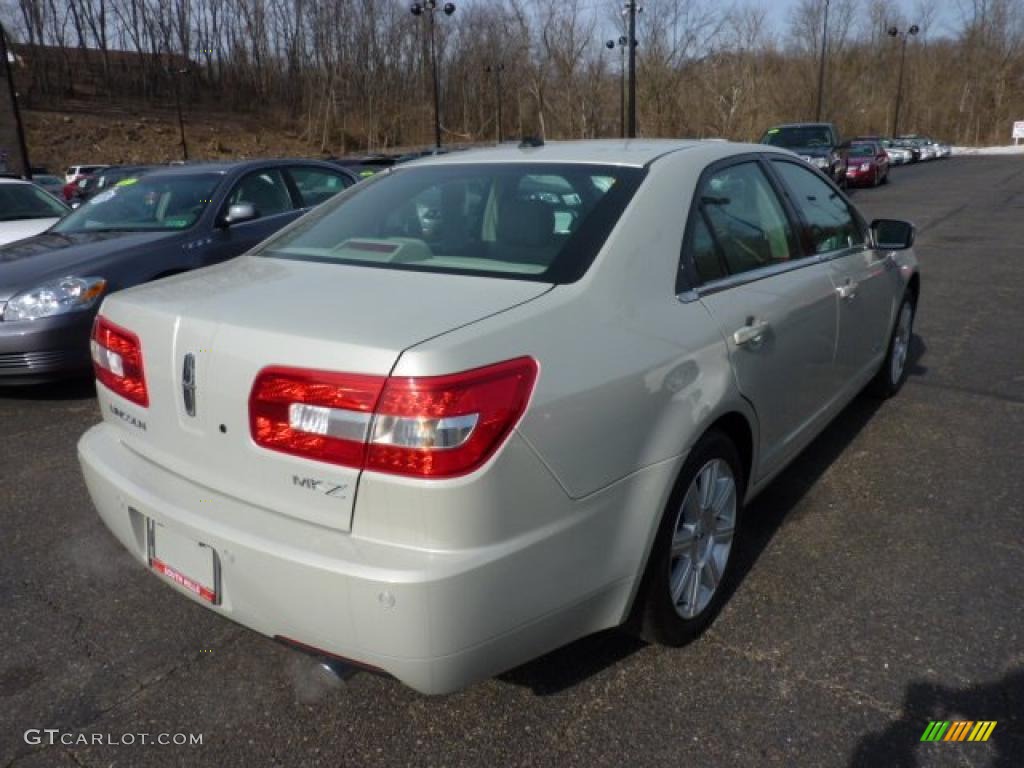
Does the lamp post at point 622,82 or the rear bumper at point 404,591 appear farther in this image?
the lamp post at point 622,82

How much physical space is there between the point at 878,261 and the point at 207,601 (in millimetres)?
3542

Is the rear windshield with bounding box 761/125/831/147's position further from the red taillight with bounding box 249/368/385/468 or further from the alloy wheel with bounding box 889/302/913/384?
the red taillight with bounding box 249/368/385/468

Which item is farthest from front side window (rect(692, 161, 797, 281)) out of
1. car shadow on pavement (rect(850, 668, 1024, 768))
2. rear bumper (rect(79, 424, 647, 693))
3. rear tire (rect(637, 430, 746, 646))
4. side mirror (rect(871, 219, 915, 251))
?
car shadow on pavement (rect(850, 668, 1024, 768))

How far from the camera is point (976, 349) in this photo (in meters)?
6.16

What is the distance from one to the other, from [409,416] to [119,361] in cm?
113

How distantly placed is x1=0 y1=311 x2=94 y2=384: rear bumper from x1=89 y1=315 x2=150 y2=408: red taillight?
2.78 meters

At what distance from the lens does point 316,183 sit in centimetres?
727

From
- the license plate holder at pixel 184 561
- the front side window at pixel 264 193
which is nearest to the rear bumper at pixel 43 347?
the front side window at pixel 264 193

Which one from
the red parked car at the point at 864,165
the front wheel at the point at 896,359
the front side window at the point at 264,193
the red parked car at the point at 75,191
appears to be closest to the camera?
the front wheel at the point at 896,359

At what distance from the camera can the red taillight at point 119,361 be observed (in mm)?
2328

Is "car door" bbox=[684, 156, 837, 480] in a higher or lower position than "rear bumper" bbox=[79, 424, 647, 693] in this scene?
higher

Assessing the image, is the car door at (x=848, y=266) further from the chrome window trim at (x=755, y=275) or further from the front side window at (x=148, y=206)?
the front side window at (x=148, y=206)

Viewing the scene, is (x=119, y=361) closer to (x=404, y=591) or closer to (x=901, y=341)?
(x=404, y=591)

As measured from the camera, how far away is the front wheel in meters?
4.77
